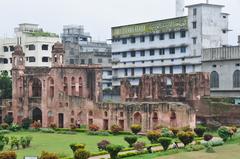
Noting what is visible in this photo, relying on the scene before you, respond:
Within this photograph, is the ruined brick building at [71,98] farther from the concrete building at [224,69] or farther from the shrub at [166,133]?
the concrete building at [224,69]

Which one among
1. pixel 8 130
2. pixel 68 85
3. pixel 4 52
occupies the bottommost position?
pixel 8 130

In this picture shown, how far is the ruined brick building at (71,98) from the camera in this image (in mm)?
A: 51031

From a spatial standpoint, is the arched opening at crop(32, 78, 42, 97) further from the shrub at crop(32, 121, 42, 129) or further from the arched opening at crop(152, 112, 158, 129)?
the arched opening at crop(152, 112, 158, 129)

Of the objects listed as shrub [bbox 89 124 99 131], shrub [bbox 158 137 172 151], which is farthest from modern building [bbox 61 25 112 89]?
shrub [bbox 158 137 172 151]

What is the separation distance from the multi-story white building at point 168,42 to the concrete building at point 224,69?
101 inches

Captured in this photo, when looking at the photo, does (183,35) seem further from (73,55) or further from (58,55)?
(73,55)

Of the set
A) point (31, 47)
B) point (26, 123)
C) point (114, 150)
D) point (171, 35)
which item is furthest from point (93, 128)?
point (31, 47)

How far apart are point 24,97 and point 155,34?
18.5 m

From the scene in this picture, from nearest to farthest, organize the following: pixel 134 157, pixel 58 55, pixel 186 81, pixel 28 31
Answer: pixel 134 157 < pixel 186 81 < pixel 58 55 < pixel 28 31

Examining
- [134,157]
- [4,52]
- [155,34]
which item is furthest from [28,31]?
[134,157]

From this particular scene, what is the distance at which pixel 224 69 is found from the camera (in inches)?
2329

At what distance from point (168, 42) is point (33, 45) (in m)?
19.3

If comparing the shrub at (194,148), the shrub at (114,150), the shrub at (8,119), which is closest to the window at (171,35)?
the shrub at (8,119)

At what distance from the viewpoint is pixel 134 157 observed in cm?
3206
